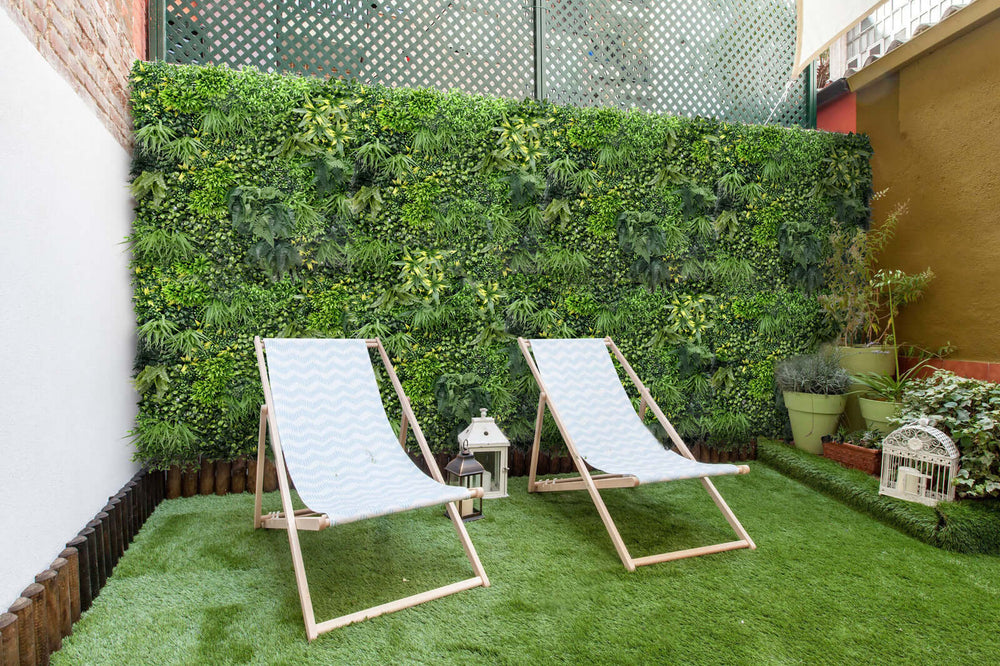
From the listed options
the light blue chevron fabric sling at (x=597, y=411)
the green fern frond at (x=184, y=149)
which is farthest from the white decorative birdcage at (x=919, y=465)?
the green fern frond at (x=184, y=149)

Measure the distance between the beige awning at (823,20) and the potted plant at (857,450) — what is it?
2747 millimetres

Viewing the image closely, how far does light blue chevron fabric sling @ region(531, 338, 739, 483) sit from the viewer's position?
285cm

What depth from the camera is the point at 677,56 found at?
4586 mm

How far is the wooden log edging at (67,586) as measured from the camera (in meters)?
1.56

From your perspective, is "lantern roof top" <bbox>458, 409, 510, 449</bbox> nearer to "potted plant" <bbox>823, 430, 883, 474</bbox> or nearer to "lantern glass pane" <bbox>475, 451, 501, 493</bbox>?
"lantern glass pane" <bbox>475, 451, 501, 493</bbox>

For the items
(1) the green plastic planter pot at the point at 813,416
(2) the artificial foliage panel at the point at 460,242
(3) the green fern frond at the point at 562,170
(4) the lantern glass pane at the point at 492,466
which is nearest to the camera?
(2) the artificial foliage panel at the point at 460,242

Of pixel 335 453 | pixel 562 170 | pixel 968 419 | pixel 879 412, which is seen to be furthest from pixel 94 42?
pixel 879 412

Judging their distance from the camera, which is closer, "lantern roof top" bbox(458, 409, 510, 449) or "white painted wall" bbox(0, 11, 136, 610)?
"white painted wall" bbox(0, 11, 136, 610)

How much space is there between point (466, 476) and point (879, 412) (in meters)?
2.94

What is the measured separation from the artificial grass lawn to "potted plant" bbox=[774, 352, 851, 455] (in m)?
1.00

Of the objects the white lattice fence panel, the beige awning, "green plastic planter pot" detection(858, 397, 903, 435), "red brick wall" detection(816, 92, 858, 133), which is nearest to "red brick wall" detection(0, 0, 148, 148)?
the white lattice fence panel

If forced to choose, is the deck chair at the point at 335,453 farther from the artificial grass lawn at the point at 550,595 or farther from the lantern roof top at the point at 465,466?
the lantern roof top at the point at 465,466

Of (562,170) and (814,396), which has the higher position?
(562,170)

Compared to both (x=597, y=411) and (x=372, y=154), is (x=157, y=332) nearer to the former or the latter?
(x=372, y=154)
